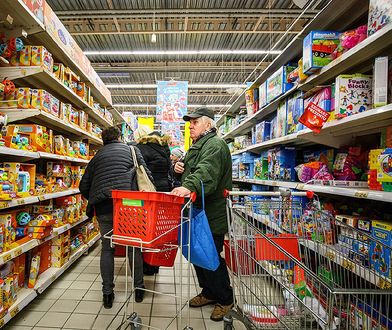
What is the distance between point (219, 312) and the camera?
8.12 ft

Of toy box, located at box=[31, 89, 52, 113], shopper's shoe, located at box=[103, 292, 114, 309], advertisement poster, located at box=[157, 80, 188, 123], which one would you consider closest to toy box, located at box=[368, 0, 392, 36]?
toy box, located at box=[31, 89, 52, 113]

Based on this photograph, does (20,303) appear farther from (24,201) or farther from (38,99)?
(38,99)

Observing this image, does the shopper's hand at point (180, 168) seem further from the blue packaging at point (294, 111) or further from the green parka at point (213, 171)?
the blue packaging at point (294, 111)

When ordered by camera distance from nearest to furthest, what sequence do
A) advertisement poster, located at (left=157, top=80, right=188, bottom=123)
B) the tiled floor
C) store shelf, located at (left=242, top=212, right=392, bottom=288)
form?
store shelf, located at (left=242, top=212, right=392, bottom=288)
the tiled floor
advertisement poster, located at (left=157, top=80, right=188, bottom=123)

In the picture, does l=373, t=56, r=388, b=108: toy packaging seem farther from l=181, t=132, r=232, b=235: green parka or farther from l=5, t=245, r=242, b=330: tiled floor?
l=5, t=245, r=242, b=330: tiled floor

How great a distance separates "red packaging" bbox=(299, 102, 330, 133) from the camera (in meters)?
2.16

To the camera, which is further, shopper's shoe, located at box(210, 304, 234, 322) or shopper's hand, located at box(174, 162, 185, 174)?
shopper's hand, located at box(174, 162, 185, 174)

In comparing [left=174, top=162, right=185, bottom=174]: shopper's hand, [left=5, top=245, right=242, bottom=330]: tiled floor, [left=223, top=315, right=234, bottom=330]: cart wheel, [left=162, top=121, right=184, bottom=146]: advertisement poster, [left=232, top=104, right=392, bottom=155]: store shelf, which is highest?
[left=162, top=121, right=184, bottom=146]: advertisement poster

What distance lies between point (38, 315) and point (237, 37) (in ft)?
23.6

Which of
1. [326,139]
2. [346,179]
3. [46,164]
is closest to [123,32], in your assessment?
[46,164]

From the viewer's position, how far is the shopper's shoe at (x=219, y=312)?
8.06ft

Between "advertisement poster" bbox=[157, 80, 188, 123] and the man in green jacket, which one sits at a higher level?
"advertisement poster" bbox=[157, 80, 188, 123]

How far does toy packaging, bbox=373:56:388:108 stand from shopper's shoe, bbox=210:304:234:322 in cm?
199

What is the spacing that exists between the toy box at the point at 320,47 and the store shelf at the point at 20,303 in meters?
3.07
